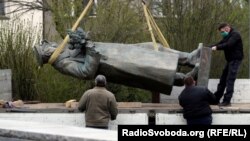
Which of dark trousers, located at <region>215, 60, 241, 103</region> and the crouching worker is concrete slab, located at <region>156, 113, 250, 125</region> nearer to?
dark trousers, located at <region>215, 60, 241, 103</region>

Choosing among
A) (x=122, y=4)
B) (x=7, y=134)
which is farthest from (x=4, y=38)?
(x=7, y=134)

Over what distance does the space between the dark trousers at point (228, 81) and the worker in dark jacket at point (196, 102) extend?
5.01ft

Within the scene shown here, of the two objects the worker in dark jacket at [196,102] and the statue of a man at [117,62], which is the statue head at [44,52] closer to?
the statue of a man at [117,62]

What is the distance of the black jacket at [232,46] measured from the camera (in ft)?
38.1

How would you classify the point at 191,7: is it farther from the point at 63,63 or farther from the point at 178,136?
the point at 178,136

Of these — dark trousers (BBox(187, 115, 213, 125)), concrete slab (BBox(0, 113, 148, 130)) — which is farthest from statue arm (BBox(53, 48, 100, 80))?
dark trousers (BBox(187, 115, 213, 125))

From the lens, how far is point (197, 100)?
1020 centimetres

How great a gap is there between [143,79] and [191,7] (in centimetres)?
755

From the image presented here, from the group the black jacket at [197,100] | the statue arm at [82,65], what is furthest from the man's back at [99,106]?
the black jacket at [197,100]

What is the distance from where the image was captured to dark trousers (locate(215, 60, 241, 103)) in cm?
1182

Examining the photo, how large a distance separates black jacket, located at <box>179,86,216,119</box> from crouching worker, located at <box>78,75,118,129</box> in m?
1.19

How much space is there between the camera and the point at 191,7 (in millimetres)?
18359

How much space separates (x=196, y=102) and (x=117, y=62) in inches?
69.0

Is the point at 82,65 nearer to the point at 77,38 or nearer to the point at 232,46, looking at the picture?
the point at 77,38
